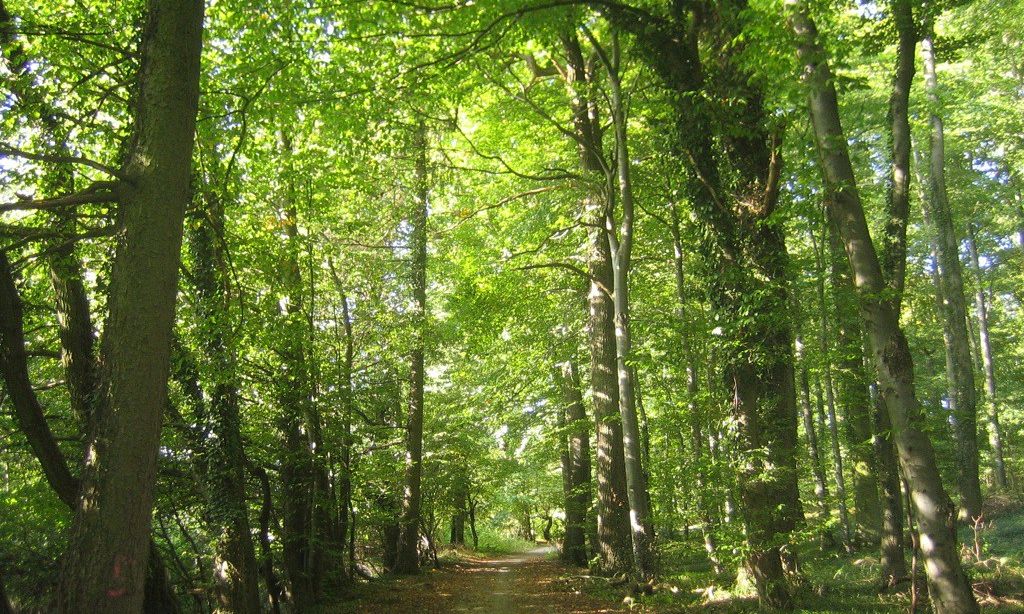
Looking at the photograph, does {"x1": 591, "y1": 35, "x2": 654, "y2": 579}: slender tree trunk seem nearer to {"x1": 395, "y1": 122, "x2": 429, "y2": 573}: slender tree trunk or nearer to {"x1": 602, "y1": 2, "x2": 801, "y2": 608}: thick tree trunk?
{"x1": 602, "y1": 2, "x2": 801, "y2": 608}: thick tree trunk

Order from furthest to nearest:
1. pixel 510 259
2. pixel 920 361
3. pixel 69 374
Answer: pixel 920 361 < pixel 510 259 < pixel 69 374

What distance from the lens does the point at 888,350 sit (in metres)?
6.10

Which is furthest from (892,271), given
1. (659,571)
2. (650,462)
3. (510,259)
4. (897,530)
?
(650,462)

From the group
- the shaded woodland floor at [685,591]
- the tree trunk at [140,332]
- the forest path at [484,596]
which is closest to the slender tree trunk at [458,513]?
the forest path at [484,596]

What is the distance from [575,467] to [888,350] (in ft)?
37.3

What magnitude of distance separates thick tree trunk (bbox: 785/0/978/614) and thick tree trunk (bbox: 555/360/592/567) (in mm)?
10292

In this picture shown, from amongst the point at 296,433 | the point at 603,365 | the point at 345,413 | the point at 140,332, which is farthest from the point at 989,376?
the point at 140,332

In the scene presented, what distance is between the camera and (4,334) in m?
6.41

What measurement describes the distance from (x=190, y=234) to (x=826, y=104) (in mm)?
8842

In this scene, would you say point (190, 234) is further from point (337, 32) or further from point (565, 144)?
point (565, 144)

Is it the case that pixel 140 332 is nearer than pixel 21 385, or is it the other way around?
pixel 140 332

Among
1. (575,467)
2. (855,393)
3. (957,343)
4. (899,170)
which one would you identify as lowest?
(575,467)

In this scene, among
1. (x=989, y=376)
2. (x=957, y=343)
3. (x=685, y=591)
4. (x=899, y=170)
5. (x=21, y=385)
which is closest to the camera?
(x=21, y=385)

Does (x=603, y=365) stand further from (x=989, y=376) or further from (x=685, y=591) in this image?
(x=989, y=376)
